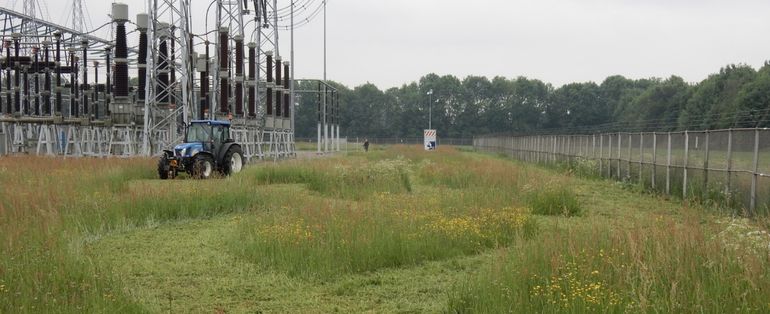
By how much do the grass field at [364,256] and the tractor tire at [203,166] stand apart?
7.57 metres

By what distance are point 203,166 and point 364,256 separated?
1566 cm

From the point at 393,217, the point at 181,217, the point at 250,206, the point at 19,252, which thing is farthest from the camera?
the point at 250,206

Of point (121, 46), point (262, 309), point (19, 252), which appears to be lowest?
point (262, 309)

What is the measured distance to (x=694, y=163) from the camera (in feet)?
58.2

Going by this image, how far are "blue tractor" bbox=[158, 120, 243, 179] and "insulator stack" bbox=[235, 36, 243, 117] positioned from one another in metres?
11.6

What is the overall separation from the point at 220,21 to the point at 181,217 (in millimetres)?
24519

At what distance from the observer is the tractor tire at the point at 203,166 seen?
22.8 meters

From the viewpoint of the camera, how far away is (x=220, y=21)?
36094 millimetres

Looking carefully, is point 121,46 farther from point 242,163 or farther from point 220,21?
point 242,163

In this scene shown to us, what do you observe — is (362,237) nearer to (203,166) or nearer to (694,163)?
(694,163)

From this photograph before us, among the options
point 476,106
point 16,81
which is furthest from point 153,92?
point 476,106

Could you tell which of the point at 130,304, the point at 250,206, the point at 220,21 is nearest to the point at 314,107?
the point at 220,21

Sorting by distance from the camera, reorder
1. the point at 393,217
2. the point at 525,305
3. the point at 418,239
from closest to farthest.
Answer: the point at 525,305, the point at 418,239, the point at 393,217

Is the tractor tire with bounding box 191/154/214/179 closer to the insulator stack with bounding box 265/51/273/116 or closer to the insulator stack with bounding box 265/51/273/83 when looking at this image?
the insulator stack with bounding box 265/51/273/116
